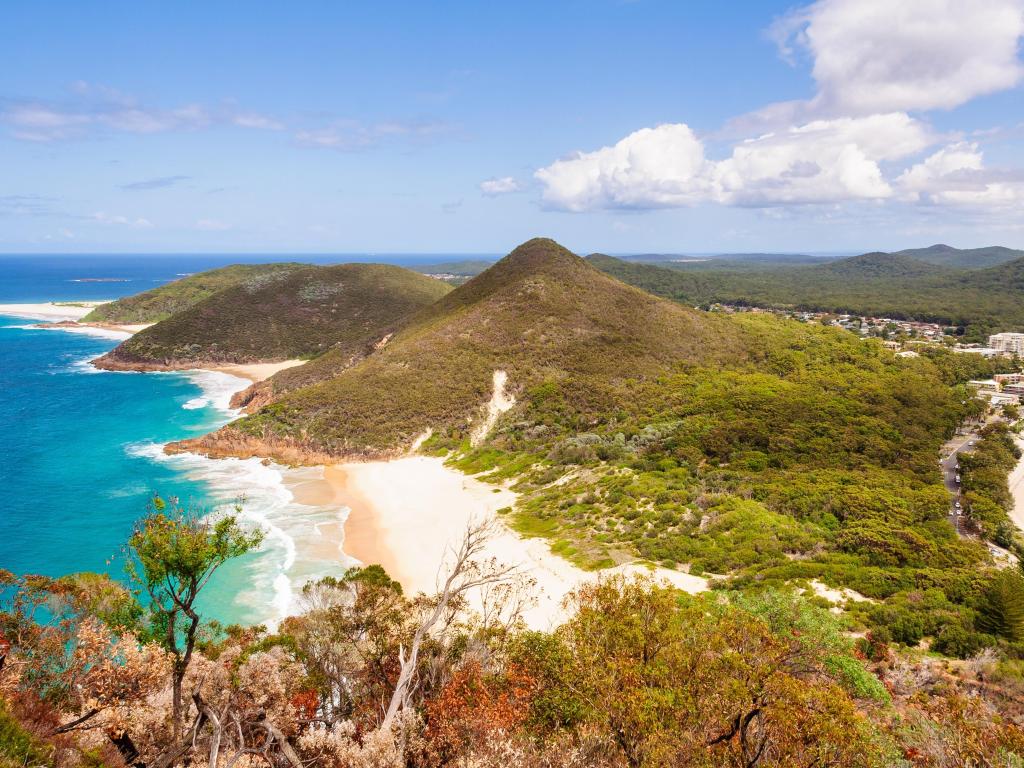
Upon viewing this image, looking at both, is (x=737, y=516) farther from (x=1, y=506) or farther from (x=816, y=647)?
(x=1, y=506)

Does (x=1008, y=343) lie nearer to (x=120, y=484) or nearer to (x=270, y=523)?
(x=270, y=523)

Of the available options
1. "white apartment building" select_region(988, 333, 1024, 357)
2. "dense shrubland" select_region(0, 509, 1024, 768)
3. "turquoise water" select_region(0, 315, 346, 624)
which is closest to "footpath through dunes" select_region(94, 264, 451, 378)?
"turquoise water" select_region(0, 315, 346, 624)

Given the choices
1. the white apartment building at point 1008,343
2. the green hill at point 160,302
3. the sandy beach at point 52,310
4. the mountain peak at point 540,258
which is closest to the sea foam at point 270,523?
the mountain peak at point 540,258

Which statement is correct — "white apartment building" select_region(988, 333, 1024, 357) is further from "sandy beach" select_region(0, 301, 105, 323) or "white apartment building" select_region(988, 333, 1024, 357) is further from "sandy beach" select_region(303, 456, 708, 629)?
"sandy beach" select_region(0, 301, 105, 323)

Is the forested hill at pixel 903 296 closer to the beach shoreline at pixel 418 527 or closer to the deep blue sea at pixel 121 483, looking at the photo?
the beach shoreline at pixel 418 527

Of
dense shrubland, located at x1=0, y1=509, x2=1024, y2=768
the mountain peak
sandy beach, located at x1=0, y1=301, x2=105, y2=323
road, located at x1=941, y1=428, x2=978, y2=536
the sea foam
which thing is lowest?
the sea foam

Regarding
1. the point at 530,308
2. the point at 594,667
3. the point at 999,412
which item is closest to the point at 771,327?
the point at 999,412
